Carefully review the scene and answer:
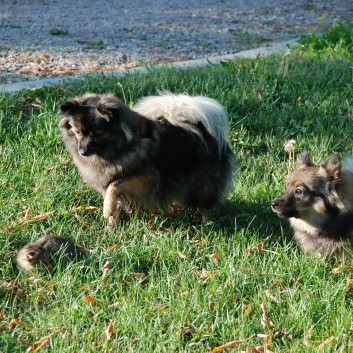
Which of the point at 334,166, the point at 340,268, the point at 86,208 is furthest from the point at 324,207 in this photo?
the point at 86,208

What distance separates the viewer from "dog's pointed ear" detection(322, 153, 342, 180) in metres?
5.20

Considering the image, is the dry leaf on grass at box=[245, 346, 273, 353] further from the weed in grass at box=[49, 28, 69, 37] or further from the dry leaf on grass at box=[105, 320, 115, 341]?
the weed in grass at box=[49, 28, 69, 37]

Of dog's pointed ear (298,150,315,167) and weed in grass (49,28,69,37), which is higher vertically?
dog's pointed ear (298,150,315,167)

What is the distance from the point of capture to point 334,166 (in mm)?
5219

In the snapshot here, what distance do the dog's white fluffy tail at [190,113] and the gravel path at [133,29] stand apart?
3.02 meters

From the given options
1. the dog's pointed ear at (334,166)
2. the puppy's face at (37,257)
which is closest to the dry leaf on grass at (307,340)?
the dog's pointed ear at (334,166)

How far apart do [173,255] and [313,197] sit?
124 cm

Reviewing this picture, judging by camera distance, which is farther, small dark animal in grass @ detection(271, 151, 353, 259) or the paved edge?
the paved edge

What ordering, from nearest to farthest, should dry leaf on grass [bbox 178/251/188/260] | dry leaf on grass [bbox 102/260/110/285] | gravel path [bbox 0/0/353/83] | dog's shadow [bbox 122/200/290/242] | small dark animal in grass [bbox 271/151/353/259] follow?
dry leaf on grass [bbox 102/260/110/285] → dry leaf on grass [bbox 178/251/188/260] → small dark animal in grass [bbox 271/151/353/259] → dog's shadow [bbox 122/200/290/242] → gravel path [bbox 0/0/353/83]

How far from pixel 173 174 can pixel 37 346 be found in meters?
2.37

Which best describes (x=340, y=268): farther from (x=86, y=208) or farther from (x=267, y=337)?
(x=86, y=208)

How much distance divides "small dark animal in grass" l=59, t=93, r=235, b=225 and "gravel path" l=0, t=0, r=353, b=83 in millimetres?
3136

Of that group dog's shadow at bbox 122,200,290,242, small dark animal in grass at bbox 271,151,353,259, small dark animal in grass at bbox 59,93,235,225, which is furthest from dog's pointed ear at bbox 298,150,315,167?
small dark animal in grass at bbox 59,93,235,225

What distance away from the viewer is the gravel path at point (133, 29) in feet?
31.9
